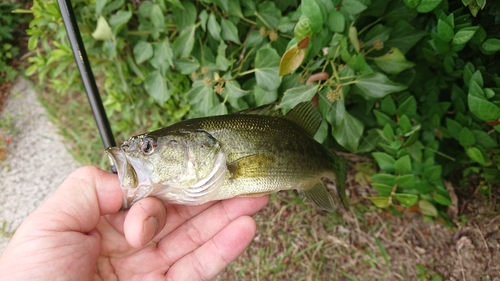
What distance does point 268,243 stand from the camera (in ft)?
9.86

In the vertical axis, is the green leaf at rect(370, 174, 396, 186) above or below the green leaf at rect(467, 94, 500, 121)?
below

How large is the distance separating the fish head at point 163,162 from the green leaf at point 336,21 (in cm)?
77

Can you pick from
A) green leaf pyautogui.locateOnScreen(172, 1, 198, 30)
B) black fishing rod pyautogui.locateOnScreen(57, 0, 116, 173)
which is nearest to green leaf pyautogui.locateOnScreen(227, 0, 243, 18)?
green leaf pyautogui.locateOnScreen(172, 1, 198, 30)

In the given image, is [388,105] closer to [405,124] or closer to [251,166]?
[405,124]

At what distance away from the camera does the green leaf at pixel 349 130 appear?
7.10ft

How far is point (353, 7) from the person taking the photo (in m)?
1.87

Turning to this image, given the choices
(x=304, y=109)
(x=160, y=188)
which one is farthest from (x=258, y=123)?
(x=160, y=188)

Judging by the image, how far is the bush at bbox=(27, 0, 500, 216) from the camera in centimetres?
185

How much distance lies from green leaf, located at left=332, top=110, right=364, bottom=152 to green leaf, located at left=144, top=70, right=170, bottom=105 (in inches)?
50.7

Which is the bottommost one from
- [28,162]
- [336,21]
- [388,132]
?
[28,162]

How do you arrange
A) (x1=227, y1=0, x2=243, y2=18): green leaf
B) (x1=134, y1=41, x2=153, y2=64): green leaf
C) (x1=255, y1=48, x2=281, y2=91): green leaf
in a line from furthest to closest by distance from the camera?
(x1=134, y1=41, x2=153, y2=64): green leaf
(x1=227, y1=0, x2=243, y2=18): green leaf
(x1=255, y1=48, x2=281, y2=91): green leaf

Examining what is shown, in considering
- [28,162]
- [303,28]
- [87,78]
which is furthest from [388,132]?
[28,162]

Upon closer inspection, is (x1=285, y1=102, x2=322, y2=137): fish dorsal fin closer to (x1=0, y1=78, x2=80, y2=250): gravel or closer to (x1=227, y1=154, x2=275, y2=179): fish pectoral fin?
(x1=227, y1=154, x2=275, y2=179): fish pectoral fin

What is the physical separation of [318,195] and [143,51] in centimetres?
158
